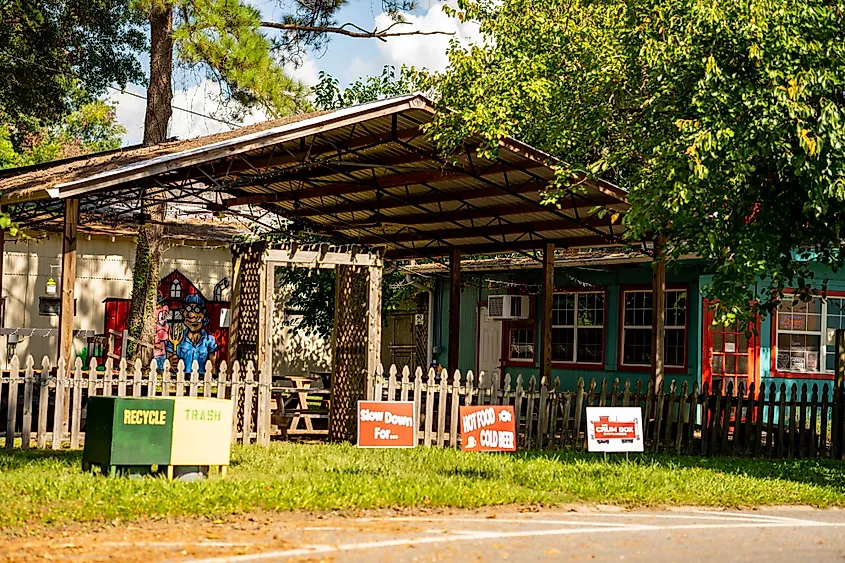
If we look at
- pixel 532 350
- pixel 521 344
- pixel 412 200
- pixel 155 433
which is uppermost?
pixel 412 200

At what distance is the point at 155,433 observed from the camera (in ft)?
38.1

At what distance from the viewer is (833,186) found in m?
13.1

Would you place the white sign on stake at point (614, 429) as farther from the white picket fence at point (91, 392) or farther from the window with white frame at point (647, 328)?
the window with white frame at point (647, 328)

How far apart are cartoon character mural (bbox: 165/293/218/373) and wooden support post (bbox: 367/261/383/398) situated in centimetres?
1308

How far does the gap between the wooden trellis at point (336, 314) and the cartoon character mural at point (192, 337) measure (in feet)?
41.3

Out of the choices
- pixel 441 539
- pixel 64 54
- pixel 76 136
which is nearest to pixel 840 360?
pixel 441 539

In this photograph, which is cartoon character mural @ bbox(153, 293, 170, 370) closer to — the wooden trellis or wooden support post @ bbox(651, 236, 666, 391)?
the wooden trellis

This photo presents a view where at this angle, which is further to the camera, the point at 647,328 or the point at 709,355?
the point at 647,328

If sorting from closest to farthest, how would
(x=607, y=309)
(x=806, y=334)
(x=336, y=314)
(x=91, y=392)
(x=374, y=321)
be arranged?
1. (x=91, y=392)
2. (x=374, y=321)
3. (x=336, y=314)
4. (x=806, y=334)
5. (x=607, y=309)

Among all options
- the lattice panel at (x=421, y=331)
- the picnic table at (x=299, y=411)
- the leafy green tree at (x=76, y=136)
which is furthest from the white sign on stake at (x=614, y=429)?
the leafy green tree at (x=76, y=136)

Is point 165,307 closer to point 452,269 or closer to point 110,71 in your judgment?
point 110,71

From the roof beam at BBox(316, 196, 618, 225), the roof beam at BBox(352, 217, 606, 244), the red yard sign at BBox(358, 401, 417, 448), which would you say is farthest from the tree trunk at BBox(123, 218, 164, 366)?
the red yard sign at BBox(358, 401, 417, 448)

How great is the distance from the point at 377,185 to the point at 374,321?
4384mm

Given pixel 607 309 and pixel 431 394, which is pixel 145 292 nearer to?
pixel 431 394
